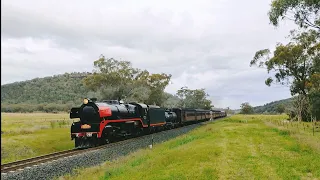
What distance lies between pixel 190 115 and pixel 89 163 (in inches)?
1649

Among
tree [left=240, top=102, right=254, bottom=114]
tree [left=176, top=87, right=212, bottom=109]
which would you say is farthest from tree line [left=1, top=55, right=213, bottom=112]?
tree [left=240, top=102, right=254, bottom=114]

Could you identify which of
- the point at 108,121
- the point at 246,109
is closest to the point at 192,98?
the point at 246,109

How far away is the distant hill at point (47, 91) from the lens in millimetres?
A: 133125

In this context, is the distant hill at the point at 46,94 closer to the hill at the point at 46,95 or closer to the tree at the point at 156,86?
the hill at the point at 46,95

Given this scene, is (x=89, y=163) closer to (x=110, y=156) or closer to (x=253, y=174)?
(x=110, y=156)

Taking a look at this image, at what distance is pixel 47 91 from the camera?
146 m

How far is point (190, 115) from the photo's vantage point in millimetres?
57812

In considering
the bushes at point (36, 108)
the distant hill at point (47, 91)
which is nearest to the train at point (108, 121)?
the bushes at point (36, 108)

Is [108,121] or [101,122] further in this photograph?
[108,121]

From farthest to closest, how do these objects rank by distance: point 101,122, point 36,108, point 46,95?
1. point 46,95
2. point 36,108
3. point 101,122

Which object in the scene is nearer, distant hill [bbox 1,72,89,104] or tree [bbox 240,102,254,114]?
distant hill [bbox 1,72,89,104]

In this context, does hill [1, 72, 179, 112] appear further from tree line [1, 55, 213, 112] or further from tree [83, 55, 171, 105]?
tree [83, 55, 171, 105]

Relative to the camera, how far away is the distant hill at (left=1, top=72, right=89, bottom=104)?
437ft

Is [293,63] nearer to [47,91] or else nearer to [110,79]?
[110,79]
